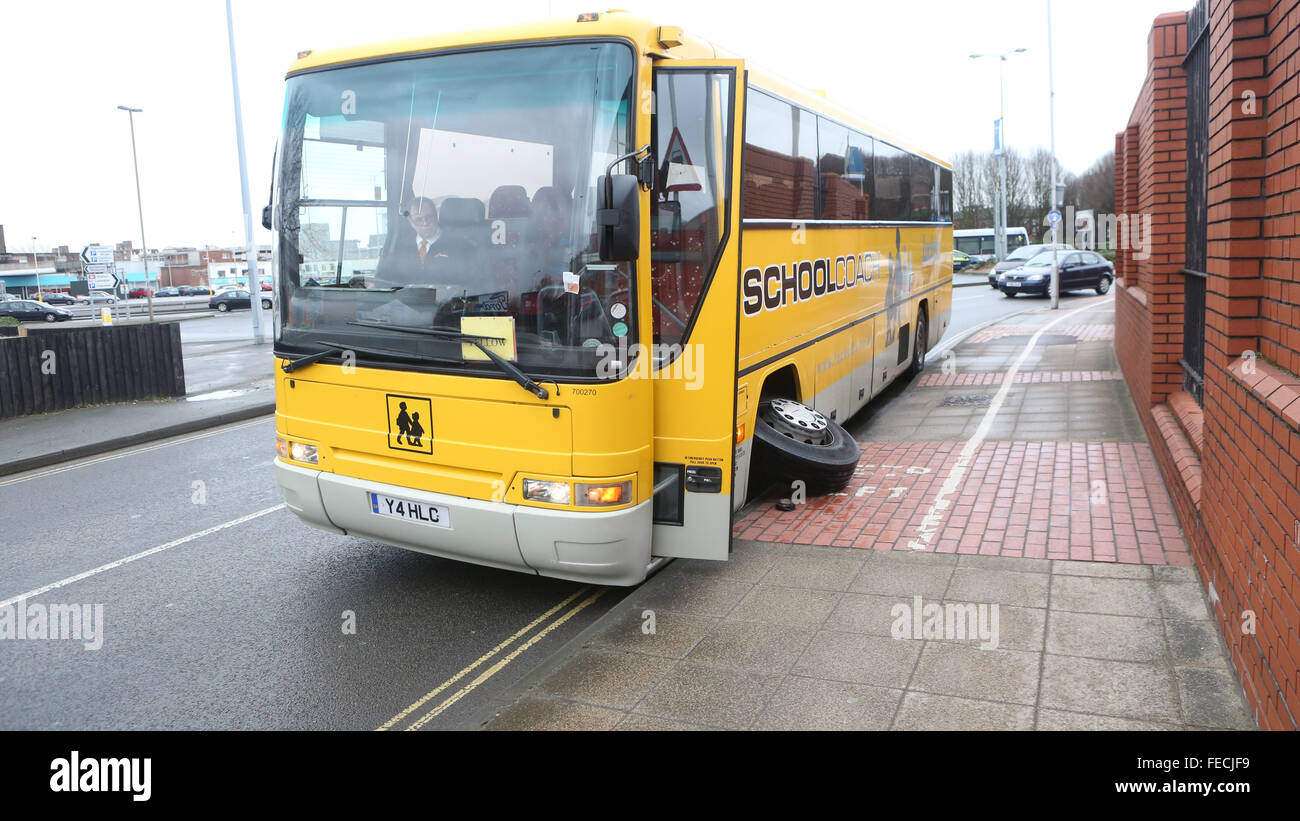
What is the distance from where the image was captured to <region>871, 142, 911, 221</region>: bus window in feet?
33.3

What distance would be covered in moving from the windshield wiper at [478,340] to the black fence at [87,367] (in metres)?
10.0

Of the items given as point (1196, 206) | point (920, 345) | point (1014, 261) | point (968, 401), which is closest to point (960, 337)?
point (920, 345)

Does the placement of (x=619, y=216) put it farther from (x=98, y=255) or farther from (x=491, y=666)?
(x=98, y=255)

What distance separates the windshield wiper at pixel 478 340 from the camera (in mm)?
4645

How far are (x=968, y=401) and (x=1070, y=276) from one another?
22.2 m

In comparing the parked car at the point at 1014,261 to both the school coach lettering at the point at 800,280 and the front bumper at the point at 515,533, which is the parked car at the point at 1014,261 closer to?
the school coach lettering at the point at 800,280

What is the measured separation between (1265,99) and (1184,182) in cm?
376

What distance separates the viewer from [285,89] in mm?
5551

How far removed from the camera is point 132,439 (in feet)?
36.6

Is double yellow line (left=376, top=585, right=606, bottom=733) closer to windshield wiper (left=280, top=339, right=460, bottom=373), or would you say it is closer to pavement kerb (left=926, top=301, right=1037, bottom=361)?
windshield wiper (left=280, top=339, right=460, bottom=373)

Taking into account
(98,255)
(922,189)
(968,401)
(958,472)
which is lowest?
(958,472)

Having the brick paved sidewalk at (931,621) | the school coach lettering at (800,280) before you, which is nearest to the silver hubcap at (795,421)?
the brick paved sidewalk at (931,621)

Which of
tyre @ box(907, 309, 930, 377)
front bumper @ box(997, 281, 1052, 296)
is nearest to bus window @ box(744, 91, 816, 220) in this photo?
tyre @ box(907, 309, 930, 377)
